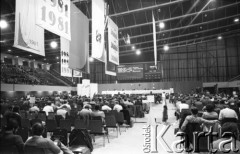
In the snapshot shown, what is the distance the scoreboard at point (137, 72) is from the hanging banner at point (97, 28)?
20.6 metres

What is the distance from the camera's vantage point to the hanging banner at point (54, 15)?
5113mm

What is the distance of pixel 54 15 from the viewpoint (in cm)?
571

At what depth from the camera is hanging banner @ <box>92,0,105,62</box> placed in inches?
309

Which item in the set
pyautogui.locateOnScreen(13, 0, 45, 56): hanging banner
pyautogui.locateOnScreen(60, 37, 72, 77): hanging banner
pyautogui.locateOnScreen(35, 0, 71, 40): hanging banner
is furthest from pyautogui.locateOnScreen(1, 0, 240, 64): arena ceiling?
pyautogui.locateOnScreen(13, 0, 45, 56): hanging banner

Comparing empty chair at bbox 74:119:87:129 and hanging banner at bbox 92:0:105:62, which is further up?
hanging banner at bbox 92:0:105:62

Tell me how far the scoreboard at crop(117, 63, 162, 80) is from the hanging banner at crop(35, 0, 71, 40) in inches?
903

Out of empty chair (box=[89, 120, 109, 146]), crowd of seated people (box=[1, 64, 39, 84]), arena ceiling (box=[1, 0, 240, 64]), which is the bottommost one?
empty chair (box=[89, 120, 109, 146])

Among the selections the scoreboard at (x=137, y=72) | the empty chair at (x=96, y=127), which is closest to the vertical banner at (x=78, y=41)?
the empty chair at (x=96, y=127)

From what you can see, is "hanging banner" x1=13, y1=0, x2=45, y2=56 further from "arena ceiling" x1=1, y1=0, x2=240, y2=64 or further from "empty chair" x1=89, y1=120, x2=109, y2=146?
"arena ceiling" x1=1, y1=0, x2=240, y2=64

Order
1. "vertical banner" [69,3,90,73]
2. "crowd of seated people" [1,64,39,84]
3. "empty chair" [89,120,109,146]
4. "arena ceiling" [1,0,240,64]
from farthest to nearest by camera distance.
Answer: "crowd of seated people" [1,64,39,84] → "arena ceiling" [1,0,240,64] → "vertical banner" [69,3,90,73] → "empty chair" [89,120,109,146]

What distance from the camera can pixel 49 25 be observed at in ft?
17.7

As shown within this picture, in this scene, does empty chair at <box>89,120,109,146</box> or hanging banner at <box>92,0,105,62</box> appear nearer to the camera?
empty chair at <box>89,120,109,146</box>

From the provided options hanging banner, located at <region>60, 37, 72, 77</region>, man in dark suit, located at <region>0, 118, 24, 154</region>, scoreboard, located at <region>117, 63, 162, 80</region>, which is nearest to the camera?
man in dark suit, located at <region>0, 118, 24, 154</region>

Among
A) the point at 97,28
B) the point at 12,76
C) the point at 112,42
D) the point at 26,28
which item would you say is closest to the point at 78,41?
the point at 97,28
